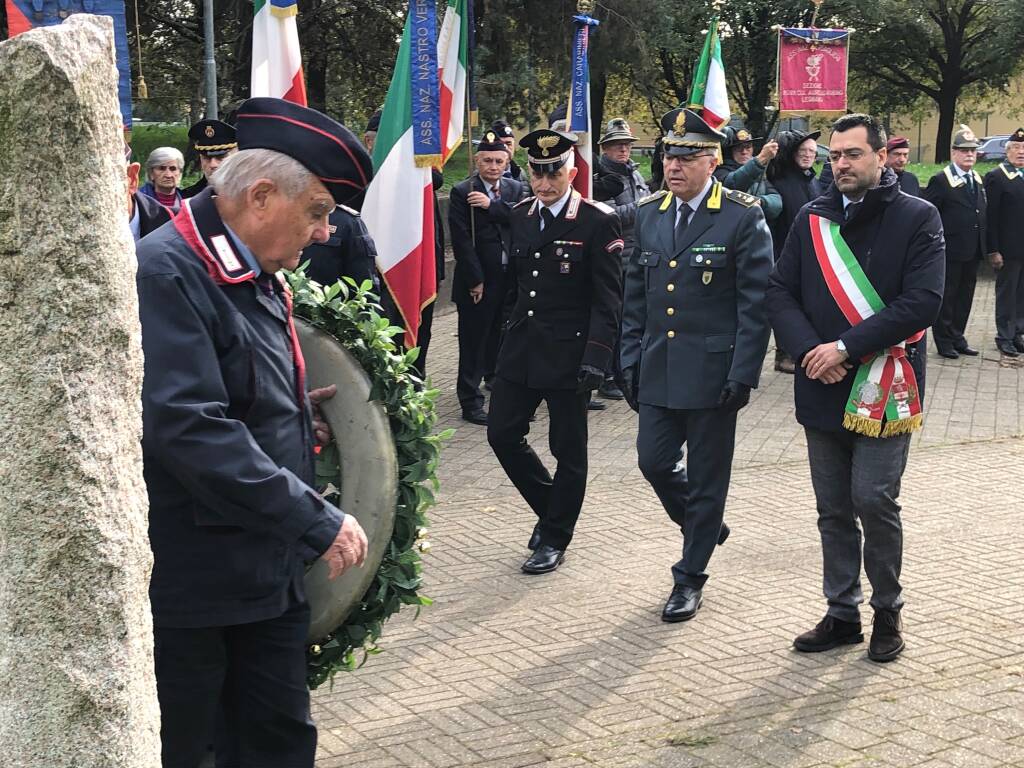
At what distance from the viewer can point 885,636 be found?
538 centimetres

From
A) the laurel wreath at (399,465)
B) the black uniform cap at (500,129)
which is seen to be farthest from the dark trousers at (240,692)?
the black uniform cap at (500,129)

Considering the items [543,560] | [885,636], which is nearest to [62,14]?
[543,560]

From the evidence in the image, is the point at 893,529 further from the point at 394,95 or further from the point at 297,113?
the point at 394,95

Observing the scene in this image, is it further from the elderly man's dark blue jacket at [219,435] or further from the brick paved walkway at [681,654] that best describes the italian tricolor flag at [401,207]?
the elderly man's dark blue jacket at [219,435]

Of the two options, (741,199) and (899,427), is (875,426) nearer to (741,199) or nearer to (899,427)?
(899,427)

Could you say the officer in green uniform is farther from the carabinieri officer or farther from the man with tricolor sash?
the carabinieri officer

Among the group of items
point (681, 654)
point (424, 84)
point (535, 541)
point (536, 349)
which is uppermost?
point (424, 84)

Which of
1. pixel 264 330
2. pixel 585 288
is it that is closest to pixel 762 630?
pixel 585 288

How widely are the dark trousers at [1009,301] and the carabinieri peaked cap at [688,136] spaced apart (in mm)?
8173

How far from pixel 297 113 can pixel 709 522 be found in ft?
10.9

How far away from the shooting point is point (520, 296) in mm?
6871

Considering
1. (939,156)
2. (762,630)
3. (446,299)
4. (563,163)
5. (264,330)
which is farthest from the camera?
(939,156)

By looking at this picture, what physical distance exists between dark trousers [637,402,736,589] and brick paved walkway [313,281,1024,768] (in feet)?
0.80

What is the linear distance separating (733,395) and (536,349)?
1.15 m
